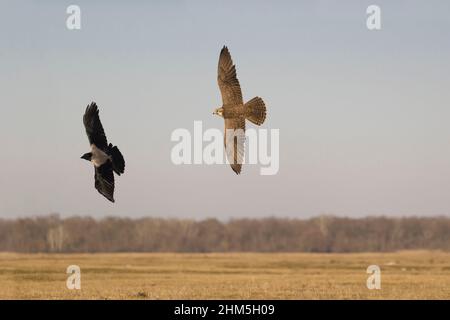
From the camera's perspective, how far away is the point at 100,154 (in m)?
17.5

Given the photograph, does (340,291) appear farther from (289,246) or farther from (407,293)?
(289,246)

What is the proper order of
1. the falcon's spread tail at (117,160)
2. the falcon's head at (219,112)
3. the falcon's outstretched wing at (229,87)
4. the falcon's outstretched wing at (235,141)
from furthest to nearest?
1. the falcon's outstretched wing at (229,87)
2. the falcon's head at (219,112)
3. the falcon's spread tail at (117,160)
4. the falcon's outstretched wing at (235,141)

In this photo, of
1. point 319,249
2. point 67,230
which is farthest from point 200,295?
point 319,249

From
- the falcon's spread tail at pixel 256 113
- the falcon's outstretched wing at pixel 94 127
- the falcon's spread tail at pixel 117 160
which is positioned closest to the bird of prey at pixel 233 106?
the falcon's spread tail at pixel 256 113

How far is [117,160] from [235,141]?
232 centimetres

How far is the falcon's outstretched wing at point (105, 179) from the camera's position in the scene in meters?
17.0

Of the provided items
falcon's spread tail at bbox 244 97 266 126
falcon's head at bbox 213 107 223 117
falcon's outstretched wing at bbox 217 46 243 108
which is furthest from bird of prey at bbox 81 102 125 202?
falcon's spread tail at bbox 244 97 266 126

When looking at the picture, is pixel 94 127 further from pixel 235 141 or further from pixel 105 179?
pixel 235 141

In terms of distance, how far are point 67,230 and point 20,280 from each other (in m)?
55.9

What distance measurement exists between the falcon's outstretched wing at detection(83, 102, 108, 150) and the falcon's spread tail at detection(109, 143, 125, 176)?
0.51 ft

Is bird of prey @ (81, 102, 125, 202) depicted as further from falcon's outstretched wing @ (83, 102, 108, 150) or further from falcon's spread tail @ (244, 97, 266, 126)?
falcon's spread tail @ (244, 97, 266, 126)

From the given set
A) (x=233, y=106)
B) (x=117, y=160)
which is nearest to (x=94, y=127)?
(x=117, y=160)

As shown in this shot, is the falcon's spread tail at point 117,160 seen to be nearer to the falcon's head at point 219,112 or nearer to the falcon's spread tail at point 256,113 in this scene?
the falcon's head at point 219,112
